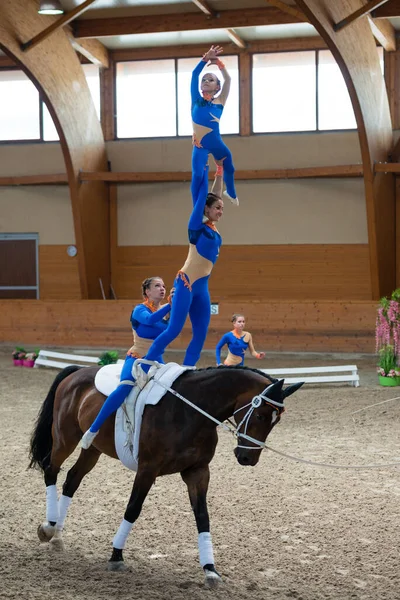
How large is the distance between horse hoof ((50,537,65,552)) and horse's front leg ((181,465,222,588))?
918mm

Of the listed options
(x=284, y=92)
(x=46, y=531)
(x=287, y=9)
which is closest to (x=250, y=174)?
(x=284, y=92)

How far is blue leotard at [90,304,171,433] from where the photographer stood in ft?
14.4

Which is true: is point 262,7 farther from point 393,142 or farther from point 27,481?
point 27,481

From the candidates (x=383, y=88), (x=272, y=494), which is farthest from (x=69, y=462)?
(x=383, y=88)

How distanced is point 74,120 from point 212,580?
Answer: 11.9m

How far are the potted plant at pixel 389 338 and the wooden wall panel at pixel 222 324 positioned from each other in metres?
2.74

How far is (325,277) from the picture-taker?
15.5 meters

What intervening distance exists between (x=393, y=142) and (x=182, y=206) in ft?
13.7

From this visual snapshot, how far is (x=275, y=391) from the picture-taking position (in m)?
3.89

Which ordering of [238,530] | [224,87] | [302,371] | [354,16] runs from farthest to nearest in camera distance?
[354,16] < [302,371] < [238,530] < [224,87]

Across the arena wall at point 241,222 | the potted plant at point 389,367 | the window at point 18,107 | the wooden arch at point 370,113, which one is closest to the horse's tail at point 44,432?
the potted plant at point 389,367

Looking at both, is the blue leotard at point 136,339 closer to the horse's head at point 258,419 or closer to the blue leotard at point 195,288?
the blue leotard at point 195,288

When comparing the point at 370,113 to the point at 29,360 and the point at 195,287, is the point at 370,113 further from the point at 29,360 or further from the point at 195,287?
the point at 195,287

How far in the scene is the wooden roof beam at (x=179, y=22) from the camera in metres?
13.6
